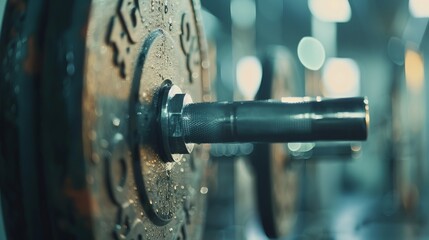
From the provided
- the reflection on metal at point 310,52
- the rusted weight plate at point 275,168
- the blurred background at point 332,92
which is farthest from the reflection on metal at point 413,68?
the rusted weight plate at point 275,168

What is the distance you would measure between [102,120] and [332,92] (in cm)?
520

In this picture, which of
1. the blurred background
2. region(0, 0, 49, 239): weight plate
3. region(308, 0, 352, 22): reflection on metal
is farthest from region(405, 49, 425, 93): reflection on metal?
region(0, 0, 49, 239): weight plate

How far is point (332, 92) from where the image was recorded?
5543 millimetres

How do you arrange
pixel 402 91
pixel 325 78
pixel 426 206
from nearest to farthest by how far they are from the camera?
pixel 402 91 < pixel 426 206 < pixel 325 78

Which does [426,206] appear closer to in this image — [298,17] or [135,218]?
[298,17]

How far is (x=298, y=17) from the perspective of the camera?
15.1 ft

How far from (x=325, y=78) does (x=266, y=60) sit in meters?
4.03

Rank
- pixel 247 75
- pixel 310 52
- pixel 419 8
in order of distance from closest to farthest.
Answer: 1. pixel 247 75
2. pixel 419 8
3. pixel 310 52

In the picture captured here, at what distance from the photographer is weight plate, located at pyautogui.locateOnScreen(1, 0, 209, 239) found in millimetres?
455

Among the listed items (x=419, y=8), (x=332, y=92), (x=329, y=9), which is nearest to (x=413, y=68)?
(x=419, y=8)

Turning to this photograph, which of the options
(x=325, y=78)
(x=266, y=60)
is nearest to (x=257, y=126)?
(x=266, y=60)

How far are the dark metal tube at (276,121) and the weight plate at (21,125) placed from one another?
0.20 meters

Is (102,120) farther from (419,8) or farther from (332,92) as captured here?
(332,92)

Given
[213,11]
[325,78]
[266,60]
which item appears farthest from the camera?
[325,78]
